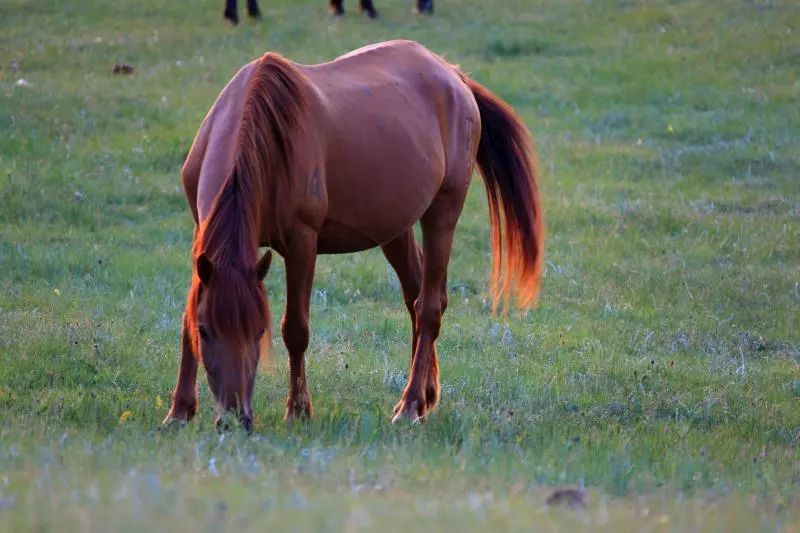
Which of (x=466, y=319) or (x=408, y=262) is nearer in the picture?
(x=408, y=262)

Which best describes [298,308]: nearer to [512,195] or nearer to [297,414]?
[297,414]

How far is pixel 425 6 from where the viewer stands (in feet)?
79.4

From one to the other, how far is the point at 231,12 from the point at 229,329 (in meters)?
18.4

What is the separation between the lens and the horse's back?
652 cm

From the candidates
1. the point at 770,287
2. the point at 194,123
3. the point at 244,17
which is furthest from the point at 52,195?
the point at 244,17

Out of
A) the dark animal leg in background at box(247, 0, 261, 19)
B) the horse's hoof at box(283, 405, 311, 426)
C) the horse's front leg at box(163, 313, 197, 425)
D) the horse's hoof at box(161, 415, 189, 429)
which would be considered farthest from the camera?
the dark animal leg in background at box(247, 0, 261, 19)

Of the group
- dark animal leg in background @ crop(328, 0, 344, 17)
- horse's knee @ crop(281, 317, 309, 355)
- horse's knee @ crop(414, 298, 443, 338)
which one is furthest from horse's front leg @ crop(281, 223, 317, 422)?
dark animal leg in background @ crop(328, 0, 344, 17)

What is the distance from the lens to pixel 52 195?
11.9 meters

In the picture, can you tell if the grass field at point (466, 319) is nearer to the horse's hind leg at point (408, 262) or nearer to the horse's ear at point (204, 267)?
the horse's hind leg at point (408, 262)

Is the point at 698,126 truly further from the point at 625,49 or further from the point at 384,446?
the point at 384,446

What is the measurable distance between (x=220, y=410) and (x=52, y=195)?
742 cm

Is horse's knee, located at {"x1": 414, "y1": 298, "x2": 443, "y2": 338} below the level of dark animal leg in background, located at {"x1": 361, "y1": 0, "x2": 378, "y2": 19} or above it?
below

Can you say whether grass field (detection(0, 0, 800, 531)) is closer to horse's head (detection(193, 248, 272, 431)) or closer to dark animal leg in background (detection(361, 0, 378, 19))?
horse's head (detection(193, 248, 272, 431))

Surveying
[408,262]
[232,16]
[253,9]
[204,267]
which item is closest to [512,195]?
[408,262]
